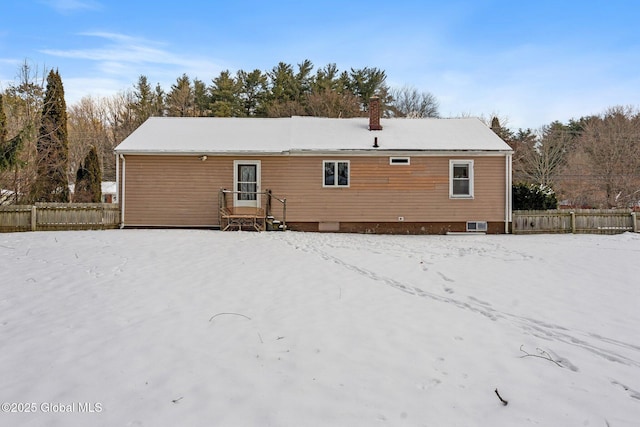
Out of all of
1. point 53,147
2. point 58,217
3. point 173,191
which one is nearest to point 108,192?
point 53,147

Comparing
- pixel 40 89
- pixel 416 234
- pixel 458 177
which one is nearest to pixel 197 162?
pixel 416 234

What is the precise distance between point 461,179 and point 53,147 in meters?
20.1

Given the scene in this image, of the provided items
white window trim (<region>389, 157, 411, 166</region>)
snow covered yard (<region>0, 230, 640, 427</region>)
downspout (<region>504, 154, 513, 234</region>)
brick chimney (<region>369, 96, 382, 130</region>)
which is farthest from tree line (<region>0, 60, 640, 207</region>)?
snow covered yard (<region>0, 230, 640, 427</region>)

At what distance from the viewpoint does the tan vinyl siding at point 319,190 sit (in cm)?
1341

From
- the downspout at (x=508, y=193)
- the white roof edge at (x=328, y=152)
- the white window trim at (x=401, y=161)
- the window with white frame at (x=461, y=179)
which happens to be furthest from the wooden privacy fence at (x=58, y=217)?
the downspout at (x=508, y=193)

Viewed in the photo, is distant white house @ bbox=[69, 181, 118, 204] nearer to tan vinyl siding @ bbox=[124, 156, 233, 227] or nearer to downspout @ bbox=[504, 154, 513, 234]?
tan vinyl siding @ bbox=[124, 156, 233, 227]

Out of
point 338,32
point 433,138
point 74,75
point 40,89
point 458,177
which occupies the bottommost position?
point 458,177

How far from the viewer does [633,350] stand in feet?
12.0

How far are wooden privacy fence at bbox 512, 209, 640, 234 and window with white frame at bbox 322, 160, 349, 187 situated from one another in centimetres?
796

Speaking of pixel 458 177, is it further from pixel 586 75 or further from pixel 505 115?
pixel 505 115

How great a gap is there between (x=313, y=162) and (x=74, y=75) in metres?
16.1

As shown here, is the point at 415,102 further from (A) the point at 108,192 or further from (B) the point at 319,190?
(A) the point at 108,192

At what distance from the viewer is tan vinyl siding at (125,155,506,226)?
44.0ft

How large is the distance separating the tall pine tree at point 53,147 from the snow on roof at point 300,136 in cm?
639
